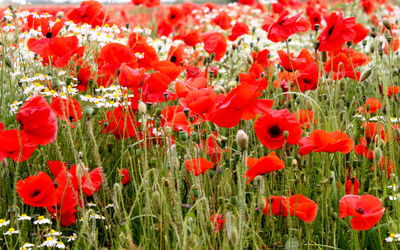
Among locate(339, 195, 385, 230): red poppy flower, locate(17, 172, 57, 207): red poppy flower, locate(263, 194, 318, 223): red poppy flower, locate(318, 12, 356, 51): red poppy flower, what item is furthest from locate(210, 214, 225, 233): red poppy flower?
locate(318, 12, 356, 51): red poppy flower

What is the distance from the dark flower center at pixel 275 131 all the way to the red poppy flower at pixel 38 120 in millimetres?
805

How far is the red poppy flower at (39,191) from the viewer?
2148 mm

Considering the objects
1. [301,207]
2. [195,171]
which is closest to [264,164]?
[301,207]

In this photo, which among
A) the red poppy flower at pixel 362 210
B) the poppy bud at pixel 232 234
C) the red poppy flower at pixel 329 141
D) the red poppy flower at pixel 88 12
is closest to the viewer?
the poppy bud at pixel 232 234

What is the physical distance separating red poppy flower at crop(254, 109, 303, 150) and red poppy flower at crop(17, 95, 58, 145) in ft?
2.44

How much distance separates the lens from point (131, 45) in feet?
10.2

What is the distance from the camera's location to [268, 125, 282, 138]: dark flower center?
2211mm

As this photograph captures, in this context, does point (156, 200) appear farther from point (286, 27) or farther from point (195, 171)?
point (286, 27)

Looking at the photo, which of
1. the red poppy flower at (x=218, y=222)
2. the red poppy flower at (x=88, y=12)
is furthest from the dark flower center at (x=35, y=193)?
the red poppy flower at (x=88, y=12)

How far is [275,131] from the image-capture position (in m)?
2.22

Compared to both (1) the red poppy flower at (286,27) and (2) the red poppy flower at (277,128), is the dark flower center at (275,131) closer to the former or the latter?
(2) the red poppy flower at (277,128)

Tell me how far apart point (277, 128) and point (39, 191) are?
0.94 metres

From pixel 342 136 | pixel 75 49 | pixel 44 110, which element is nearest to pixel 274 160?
pixel 342 136

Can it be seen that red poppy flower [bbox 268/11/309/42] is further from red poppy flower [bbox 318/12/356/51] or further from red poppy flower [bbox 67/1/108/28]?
red poppy flower [bbox 67/1/108/28]
